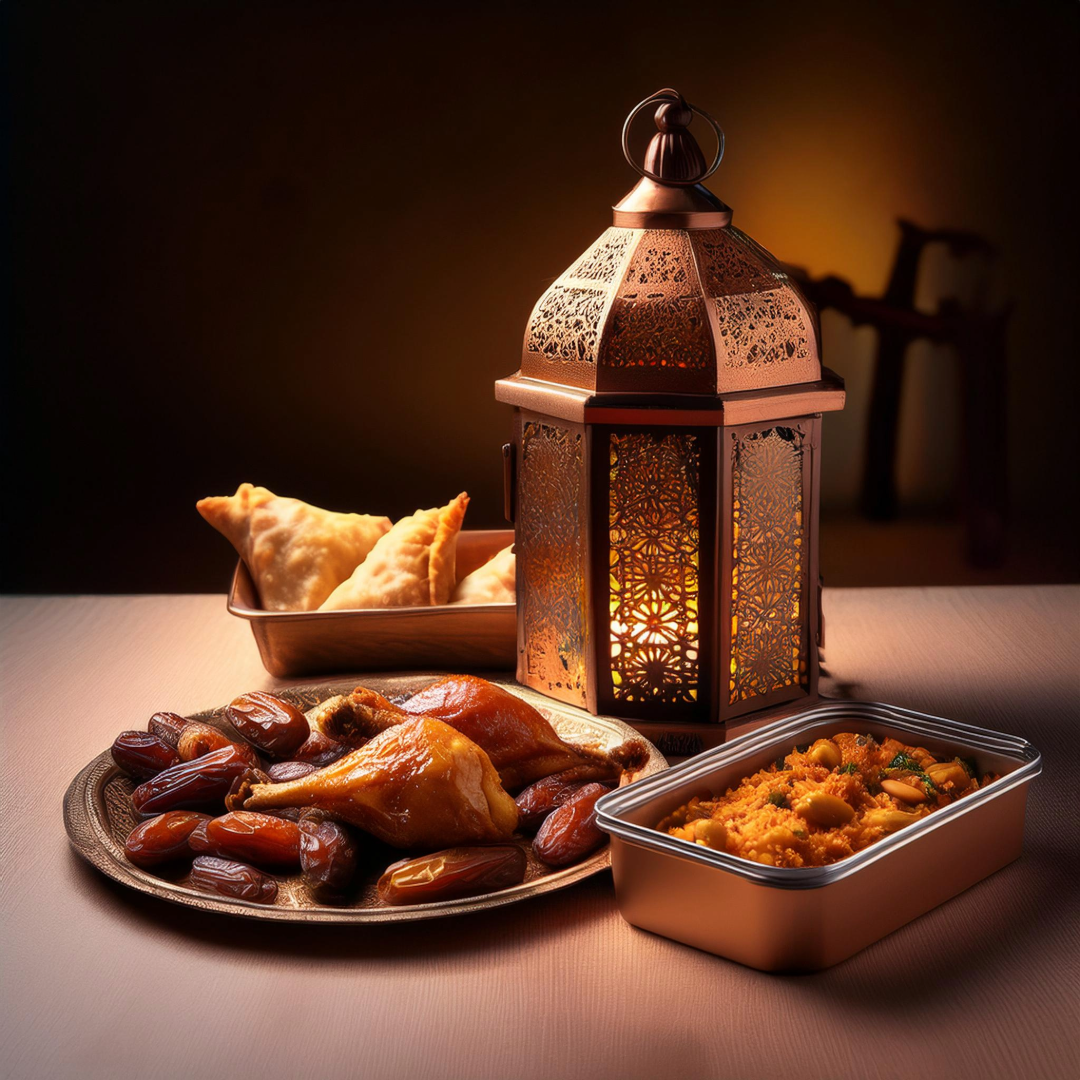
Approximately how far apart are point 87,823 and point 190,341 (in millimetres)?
1070

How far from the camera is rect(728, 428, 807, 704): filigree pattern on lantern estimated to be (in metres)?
1.19

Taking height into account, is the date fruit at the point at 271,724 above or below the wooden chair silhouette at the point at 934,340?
below

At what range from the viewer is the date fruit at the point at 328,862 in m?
0.95


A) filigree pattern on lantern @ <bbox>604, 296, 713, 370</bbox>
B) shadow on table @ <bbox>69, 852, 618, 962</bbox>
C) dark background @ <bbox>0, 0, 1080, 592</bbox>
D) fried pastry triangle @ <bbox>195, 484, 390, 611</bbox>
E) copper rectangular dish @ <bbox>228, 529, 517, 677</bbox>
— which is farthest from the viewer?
dark background @ <bbox>0, 0, 1080, 592</bbox>

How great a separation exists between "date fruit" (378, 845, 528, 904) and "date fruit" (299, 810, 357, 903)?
27mm

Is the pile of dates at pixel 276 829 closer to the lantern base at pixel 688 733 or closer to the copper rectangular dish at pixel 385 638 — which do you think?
the lantern base at pixel 688 733

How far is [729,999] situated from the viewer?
2.85 ft

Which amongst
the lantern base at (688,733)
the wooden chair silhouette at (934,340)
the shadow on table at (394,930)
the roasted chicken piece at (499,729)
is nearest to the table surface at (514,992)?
the shadow on table at (394,930)

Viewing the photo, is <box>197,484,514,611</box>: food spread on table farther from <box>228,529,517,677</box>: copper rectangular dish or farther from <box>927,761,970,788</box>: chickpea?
<box>927,761,970,788</box>: chickpea

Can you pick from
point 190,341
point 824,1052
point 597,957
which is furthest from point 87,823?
point 190,341

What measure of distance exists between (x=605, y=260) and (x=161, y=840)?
616mm

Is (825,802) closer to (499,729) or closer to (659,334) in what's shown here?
(499,729)

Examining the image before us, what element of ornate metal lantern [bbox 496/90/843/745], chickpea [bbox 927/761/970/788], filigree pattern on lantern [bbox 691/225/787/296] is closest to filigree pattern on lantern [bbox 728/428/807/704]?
ornate metal lantern [bbox 496/90/843/745]

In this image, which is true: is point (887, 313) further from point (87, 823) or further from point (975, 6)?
point (87, 823)
